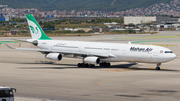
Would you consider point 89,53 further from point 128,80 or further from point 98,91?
point 98,91

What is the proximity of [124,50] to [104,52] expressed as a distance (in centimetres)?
343

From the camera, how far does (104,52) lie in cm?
4962

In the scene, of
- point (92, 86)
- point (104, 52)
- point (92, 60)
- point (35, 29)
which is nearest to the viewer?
point (92, 86)

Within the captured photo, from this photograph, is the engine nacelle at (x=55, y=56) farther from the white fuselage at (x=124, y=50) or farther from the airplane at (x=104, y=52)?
the white fuselage at (x=124, y=50)

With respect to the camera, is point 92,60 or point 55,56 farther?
point 55,56

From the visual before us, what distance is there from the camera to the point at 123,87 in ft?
104

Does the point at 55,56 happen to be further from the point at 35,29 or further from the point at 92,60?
the point at 35,29

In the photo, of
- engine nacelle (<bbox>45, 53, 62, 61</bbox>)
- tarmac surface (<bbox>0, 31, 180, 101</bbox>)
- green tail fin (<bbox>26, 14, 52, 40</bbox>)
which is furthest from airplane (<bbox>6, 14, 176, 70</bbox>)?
tarmac surface (<bbox>0, 31, 180, 101</bbox>)

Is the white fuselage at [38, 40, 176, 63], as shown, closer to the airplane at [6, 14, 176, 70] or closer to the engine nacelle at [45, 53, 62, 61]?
the airplane at [6, 14, 176, 70]

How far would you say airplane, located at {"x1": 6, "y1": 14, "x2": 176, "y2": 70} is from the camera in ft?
150

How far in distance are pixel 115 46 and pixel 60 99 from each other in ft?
80.5

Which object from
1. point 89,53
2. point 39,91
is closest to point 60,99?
point 39,91

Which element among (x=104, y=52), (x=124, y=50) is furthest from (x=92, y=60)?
(x=124, y=50)

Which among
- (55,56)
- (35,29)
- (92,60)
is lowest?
(92,60)
